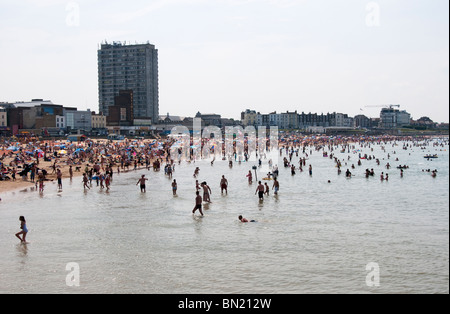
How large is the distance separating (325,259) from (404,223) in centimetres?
784

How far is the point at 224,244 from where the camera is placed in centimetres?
1675

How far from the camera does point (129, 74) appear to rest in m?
173

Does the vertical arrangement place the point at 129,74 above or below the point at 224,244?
above

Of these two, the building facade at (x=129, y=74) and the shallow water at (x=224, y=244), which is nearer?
the shallow water at (x=224, y=244)

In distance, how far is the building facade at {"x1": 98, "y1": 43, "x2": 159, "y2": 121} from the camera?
17088cm

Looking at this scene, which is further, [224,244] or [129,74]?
[129,74]

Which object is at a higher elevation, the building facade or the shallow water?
the building facade

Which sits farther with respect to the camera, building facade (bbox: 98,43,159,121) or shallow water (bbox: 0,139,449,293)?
building facade (bbox: 98,43,159,121)

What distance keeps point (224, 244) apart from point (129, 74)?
537ft

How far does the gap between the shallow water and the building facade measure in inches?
5777

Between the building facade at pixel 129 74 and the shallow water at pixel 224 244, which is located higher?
the building facade at pixel 129 74

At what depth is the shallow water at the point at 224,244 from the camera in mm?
12766

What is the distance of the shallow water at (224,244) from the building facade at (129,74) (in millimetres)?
146743

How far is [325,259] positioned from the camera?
1497cm
